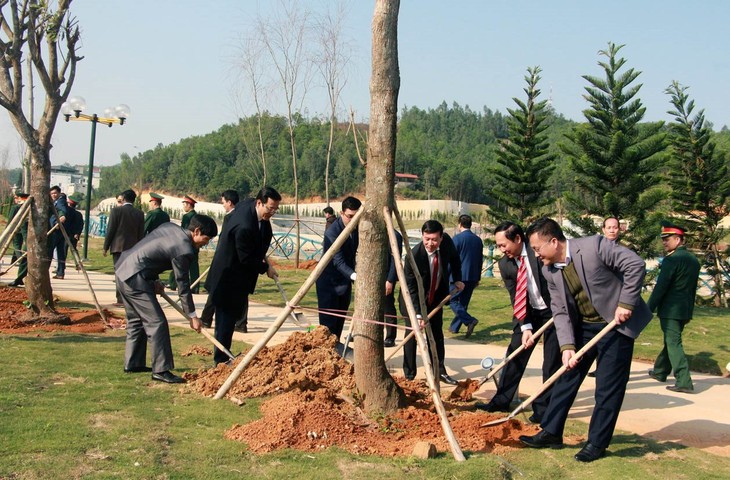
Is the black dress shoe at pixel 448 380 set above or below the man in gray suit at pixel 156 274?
below

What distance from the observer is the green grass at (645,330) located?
9.55 meters

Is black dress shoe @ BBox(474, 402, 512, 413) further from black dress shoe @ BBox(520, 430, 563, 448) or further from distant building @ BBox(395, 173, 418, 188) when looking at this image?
distant building @ BBox(395, 173, 418, 188)

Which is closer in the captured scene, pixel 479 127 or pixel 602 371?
pixel 602 371

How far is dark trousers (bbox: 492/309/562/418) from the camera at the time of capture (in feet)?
20.8

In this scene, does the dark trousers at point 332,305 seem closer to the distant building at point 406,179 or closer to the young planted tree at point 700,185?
the young planted tree at point 700,185

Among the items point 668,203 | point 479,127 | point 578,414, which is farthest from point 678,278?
point 479,127

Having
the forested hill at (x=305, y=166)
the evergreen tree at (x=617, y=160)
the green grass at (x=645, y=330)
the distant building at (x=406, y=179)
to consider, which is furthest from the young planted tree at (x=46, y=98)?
the distant building at (x=406, y=179)

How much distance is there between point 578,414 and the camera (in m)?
6.70

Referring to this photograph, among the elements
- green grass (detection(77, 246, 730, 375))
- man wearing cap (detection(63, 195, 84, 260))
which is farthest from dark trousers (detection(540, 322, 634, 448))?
man wearing cap (detection(63, 195, 84, 260))

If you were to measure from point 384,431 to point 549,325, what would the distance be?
1977 mm

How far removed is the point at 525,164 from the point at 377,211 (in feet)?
53.1

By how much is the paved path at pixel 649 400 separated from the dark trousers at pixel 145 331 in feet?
5.48

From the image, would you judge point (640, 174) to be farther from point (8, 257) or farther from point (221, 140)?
point (221, 140)

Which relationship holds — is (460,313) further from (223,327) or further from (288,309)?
(288,309)
